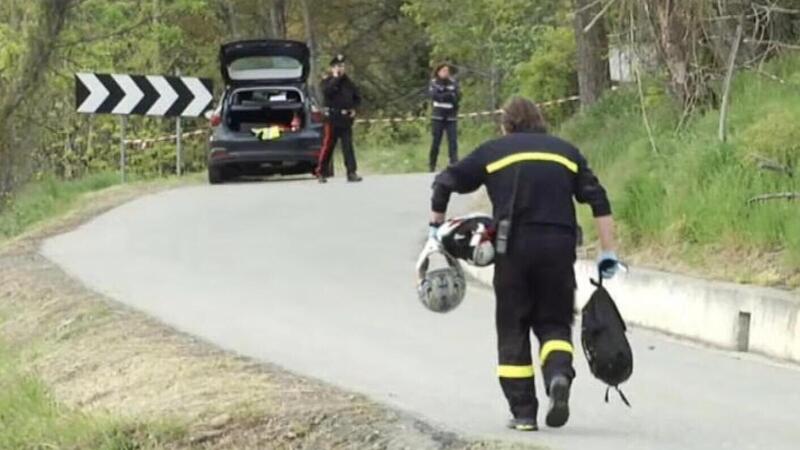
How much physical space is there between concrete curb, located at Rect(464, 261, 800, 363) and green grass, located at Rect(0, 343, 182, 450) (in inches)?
157

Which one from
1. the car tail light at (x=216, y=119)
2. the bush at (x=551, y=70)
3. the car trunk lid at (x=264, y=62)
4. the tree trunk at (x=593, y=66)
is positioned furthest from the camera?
the bush at (x=551, y=70)

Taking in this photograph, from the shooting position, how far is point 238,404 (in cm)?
918

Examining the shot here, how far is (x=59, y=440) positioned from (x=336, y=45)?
1554 inches

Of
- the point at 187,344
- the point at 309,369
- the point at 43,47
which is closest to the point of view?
the point at 309,369

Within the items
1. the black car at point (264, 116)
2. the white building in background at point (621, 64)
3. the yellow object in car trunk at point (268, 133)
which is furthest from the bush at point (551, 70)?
the white building in background at point (621, 64)

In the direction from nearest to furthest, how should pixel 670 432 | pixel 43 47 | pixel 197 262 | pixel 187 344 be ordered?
pixel 670 432, pixel 187 344, pixel 197 262, pixel 43 47

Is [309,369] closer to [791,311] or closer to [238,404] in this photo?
[238,404]

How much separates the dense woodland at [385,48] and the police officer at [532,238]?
252 inches

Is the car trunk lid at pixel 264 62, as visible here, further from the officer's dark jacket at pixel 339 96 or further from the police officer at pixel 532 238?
the police officer at pixel 532 238

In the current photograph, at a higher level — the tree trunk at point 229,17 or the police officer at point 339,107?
the tree trunk at point 229,17

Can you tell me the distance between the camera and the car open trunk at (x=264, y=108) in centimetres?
2566

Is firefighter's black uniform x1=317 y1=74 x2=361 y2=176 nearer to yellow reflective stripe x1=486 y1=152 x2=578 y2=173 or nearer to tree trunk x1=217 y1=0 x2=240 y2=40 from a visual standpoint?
yellow reflective stripe x1=486 y1=152 x2=578 y2=173

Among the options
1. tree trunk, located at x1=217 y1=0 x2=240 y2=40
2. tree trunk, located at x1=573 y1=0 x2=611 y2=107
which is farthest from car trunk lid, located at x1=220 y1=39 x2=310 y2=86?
tree trunk, located at x1=217 y1=0 x2=240 y2=40

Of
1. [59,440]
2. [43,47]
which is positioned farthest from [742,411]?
[43,47]
